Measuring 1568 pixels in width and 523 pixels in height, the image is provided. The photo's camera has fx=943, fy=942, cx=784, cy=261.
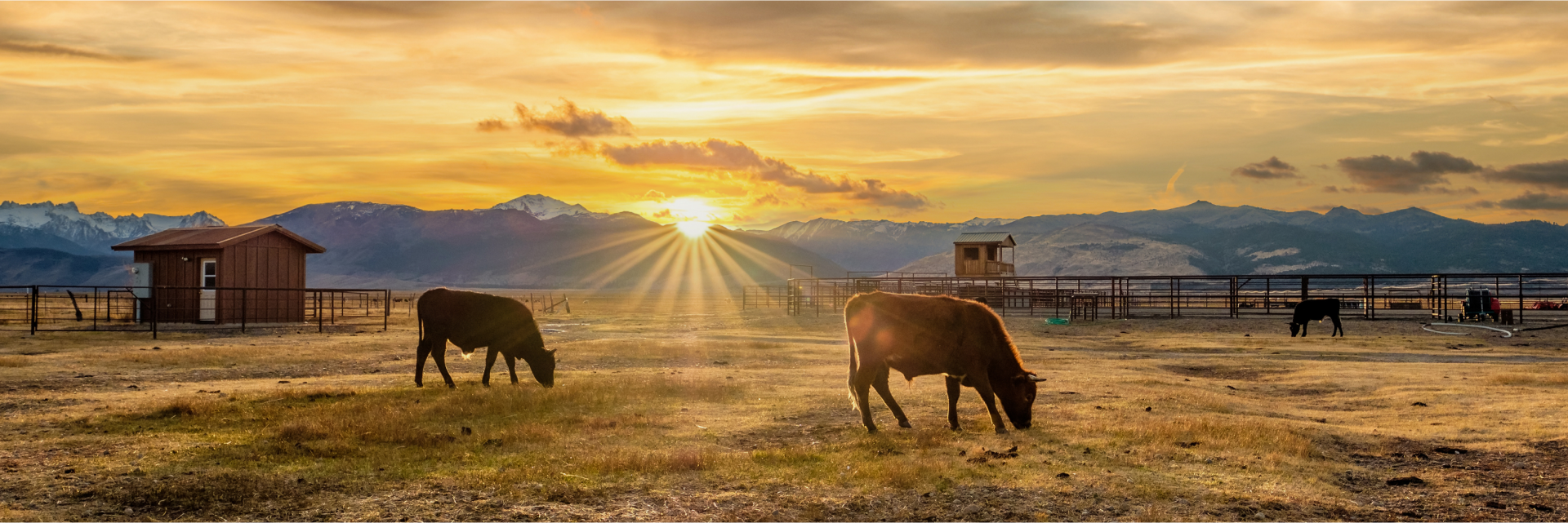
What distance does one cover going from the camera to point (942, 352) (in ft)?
39.6

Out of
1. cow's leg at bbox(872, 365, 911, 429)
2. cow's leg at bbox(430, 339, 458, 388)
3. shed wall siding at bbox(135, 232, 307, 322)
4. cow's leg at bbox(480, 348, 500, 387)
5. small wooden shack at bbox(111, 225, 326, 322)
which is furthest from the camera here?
shed wall siding at bbox(135, 232, 307, 322)

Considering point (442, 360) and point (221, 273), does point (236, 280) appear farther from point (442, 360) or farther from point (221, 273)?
point (442, 360)

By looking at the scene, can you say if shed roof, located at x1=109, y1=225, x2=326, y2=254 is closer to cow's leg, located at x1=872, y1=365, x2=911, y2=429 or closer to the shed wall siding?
the shed wall siding

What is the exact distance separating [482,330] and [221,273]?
78.4 feet

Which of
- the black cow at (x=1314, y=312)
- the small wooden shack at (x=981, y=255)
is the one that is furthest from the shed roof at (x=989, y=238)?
the black cow at (x=1314, y=312)

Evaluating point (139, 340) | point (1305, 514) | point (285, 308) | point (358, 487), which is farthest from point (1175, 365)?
point (285, 308)

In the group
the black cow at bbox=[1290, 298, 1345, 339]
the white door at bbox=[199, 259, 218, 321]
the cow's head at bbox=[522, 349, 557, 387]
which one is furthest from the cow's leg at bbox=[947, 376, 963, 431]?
the white door at bbox=[199, 259, 218, 321]

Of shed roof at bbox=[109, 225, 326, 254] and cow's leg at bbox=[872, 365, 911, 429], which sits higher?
shed roof at bbox=[109, 225, 326, 254]

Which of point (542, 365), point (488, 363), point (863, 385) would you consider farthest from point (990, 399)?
point (488, 363)

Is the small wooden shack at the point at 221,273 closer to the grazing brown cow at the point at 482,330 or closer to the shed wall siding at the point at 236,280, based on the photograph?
the shed wall siding at the point at 236,280

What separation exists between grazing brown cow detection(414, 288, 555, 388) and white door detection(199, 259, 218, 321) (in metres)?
23.0

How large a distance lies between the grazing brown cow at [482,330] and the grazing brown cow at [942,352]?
7.51m

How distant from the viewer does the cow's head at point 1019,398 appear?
39.8 ft

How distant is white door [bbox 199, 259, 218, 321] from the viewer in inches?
1409
